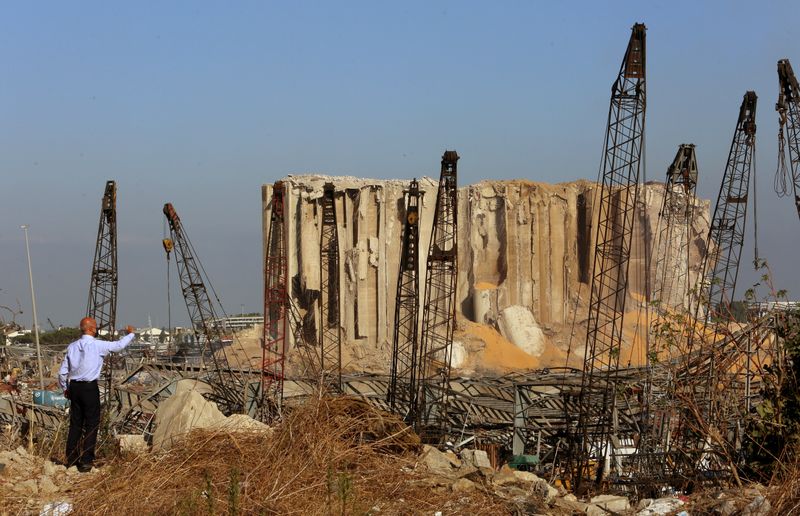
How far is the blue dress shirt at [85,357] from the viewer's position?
9367 mm

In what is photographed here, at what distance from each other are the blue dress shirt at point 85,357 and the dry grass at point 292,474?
4.93 ft

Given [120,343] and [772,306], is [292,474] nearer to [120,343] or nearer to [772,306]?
[120,343]

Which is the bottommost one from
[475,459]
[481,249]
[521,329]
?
[521,329]

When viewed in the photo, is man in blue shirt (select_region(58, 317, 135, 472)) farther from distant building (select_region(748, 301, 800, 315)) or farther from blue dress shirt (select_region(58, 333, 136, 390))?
distant building (select_region(748, 301, 800, 315))

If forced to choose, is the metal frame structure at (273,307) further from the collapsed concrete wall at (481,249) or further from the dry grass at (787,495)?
the dry grass at (787,495)

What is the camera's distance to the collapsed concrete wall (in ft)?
205

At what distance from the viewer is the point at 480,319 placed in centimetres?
6388

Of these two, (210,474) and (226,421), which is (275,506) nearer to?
(210,474)

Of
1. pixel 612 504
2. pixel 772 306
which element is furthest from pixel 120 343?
pixel 772 306

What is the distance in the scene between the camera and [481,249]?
68812 millimetres

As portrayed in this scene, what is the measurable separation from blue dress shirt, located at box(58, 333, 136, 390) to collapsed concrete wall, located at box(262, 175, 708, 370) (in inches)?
1922

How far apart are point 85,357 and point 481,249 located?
2363 inches

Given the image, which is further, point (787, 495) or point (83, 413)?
point (83, 413)

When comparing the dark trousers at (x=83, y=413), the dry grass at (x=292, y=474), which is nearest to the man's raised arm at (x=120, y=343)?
the dark trousers at (x=83, y=413)
